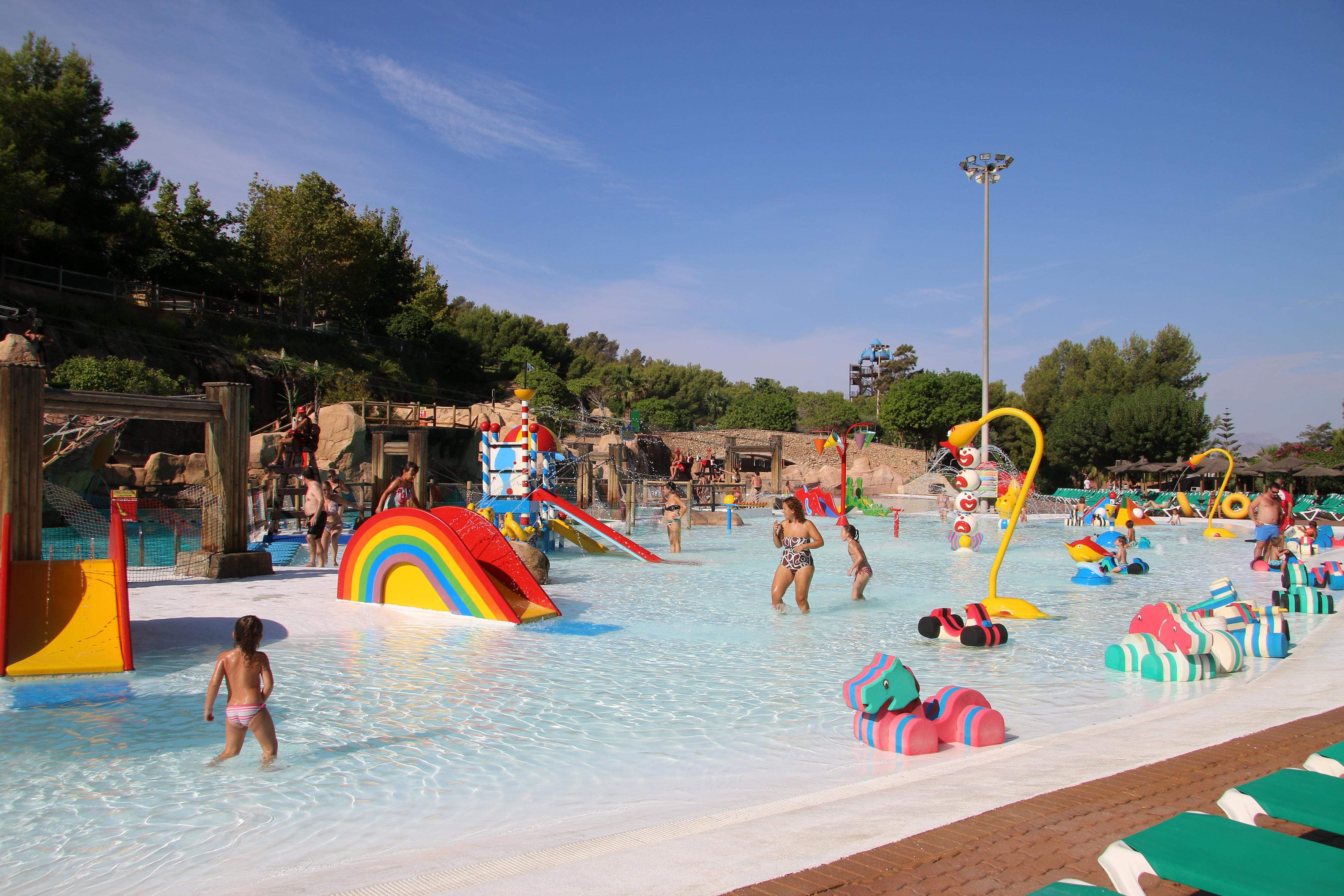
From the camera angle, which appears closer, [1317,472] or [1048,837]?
[1048,837]

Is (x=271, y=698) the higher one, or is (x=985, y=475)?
(x=985, y=475)

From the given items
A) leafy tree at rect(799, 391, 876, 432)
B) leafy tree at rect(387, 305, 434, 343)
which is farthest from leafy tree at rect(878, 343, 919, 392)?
leafy tree at rect(387, 305, 434, 343)

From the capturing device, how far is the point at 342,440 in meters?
28.0

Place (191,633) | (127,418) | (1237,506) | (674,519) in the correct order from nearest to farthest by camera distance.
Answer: (191,633), (127,418), (674,519), (1237,506)

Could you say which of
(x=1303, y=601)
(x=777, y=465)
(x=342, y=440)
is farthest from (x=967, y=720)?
(x=777, y=465)

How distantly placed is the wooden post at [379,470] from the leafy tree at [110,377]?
7.10 metres

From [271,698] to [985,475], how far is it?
14.7 meters

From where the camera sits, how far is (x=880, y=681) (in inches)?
204

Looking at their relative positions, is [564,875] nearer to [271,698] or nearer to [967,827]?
[967,827]

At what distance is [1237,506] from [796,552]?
878 inches

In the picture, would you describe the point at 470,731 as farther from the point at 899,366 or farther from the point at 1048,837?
the point at 899,366

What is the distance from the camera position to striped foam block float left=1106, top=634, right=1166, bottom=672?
275 inches

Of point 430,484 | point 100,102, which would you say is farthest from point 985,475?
point 100,102

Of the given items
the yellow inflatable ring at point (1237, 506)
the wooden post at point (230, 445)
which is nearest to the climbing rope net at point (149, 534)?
the wooden post at point (230, 445)
